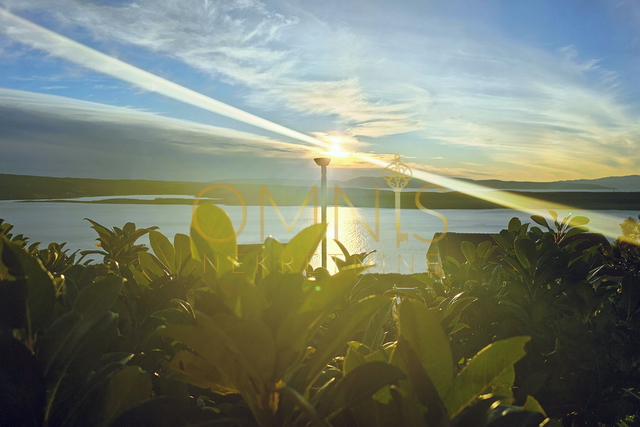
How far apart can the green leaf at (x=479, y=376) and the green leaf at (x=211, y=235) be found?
0.54 metres

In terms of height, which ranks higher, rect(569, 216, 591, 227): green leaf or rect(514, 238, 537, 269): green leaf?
rect(569, 216, 591, 227): green leaf

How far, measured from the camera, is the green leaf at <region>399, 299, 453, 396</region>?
739 millimetres

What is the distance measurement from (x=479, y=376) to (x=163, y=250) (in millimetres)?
1357

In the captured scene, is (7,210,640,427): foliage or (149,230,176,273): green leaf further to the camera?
(149,230,176,273): green leaf

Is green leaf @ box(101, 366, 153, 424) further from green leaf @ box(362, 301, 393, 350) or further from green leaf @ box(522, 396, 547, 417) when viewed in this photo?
green leaf @ box(522, 396, 547, 417)

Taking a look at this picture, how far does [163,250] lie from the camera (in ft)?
5.45

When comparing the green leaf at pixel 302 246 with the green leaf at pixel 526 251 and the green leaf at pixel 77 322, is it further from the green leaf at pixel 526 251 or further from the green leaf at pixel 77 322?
the green leaf at pixel 526 251

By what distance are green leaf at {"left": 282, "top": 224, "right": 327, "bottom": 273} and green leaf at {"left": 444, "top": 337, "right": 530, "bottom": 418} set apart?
40cm

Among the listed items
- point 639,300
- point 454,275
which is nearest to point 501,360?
point 639,300

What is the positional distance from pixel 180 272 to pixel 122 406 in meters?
0.90

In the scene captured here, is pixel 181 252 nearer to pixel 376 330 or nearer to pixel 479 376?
pixel 376 330

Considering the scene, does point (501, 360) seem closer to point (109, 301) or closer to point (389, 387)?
point (389, 387)

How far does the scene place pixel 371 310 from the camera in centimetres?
80

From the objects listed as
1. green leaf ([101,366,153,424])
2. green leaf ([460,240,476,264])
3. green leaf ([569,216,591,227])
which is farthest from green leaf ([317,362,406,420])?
green leaf ([569,216,591,227])
